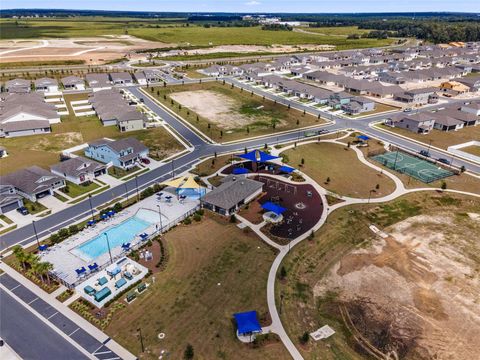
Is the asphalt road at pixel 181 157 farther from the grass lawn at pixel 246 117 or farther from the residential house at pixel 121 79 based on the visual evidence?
the residential house at pixel 121 79

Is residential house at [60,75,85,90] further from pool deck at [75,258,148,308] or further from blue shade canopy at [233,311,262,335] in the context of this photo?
blue shade canopy at [233,311,262,335]

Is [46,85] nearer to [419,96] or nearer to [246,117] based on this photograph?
[246,117]

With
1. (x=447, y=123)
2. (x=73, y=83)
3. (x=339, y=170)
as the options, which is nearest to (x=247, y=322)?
(x=339, y=170)

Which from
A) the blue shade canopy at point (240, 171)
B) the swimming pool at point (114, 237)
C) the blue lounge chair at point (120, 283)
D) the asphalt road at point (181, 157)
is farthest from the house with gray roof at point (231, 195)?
the blue lounge chair at point (120, 283)

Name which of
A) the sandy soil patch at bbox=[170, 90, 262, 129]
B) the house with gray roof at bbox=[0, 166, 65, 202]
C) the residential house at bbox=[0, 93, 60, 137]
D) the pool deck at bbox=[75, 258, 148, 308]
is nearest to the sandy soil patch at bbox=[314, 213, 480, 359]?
the pool deck at bbox=[75, 258, 148, 308]

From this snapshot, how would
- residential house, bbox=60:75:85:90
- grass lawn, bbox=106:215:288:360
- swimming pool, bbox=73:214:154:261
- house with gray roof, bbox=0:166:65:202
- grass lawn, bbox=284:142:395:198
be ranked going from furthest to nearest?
residential house, bbox=60:75:85:90 < grass lawn, bbox=284:142:395:198 < house with gray roof, bbox=0:166:65:202 < swimming pool, bbox=73:214:154:261 < grass lawn, bbox=106:215:288:360
